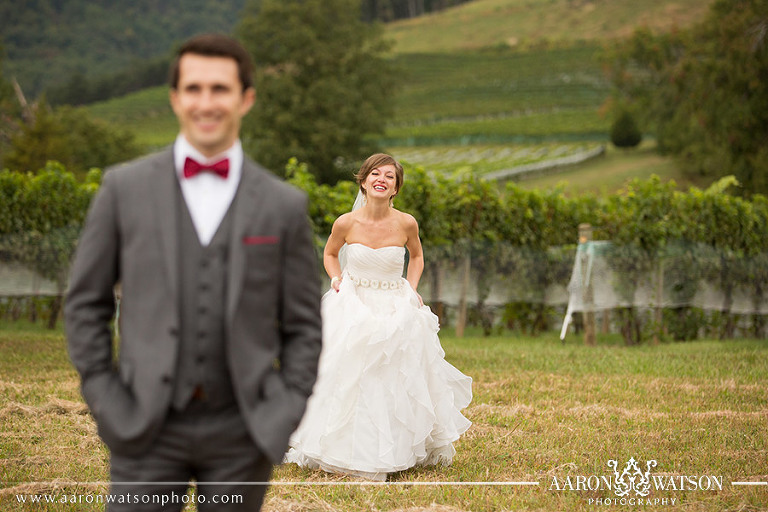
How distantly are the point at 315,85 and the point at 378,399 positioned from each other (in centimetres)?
4536

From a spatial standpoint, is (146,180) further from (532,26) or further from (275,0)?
(532,26)

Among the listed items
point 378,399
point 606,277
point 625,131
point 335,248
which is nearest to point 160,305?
point 378,399

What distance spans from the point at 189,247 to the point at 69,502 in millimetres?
3572

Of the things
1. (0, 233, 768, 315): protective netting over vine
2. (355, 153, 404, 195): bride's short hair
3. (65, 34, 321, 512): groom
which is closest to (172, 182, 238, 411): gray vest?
(65, 34, 321, 512): groom

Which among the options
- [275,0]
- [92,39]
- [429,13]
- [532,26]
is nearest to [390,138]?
[275,0]

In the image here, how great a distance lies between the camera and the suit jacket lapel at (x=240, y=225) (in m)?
2.86

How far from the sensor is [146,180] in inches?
115

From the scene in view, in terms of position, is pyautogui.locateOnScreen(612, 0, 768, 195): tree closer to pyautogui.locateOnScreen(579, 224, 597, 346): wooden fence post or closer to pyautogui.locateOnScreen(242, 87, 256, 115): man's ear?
pyautogui.locateOnScreen(579, 224, 597, 346): wooden fence post

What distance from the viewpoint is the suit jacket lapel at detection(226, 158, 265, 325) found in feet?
9.37

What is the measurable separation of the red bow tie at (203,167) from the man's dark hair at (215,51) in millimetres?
292

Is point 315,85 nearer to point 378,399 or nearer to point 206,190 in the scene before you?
point 378,399

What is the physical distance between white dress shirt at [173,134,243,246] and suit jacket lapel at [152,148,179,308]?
0.16ft

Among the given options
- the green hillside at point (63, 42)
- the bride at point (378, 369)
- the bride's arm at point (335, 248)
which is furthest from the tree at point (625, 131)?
the green hillside at point (63, 42)

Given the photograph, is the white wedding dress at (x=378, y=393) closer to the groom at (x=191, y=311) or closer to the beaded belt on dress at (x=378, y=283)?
the beaded belt on dress at (x=378, y=283)
